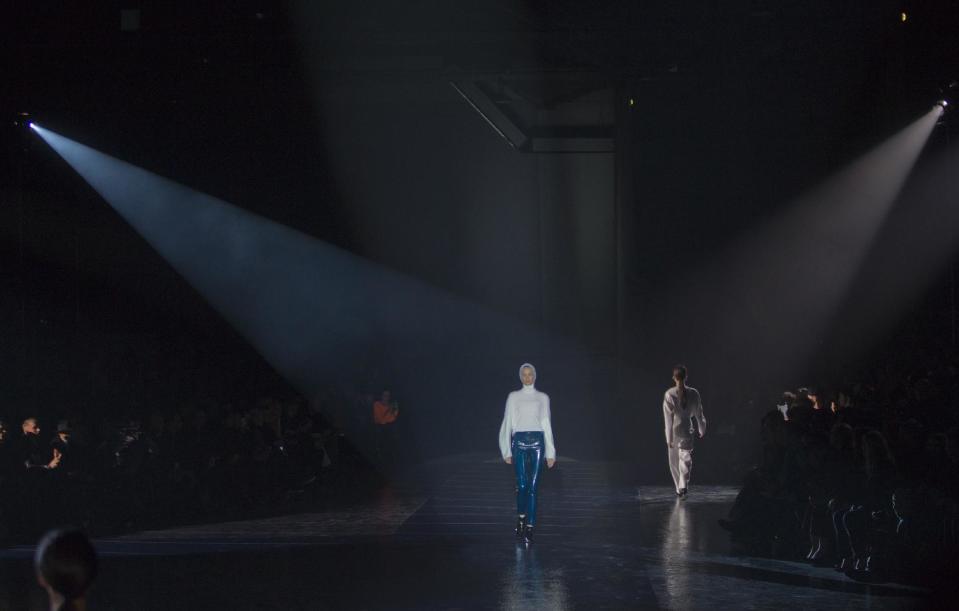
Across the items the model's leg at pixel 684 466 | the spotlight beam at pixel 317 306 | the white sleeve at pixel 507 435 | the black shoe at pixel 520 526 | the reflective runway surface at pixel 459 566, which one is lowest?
the reflective runway surface at pixel 459 566

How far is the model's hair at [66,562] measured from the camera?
270 cm

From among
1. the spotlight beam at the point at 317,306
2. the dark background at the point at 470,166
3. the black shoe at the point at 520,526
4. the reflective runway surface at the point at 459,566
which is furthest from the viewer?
the spotlight beam at the point at 317,306

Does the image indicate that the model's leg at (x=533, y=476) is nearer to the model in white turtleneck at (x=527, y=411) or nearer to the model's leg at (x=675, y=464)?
the model in white turtleneck at (x=527, y=411)

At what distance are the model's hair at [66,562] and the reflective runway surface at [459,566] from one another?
4338 mm

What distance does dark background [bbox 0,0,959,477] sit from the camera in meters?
12.3

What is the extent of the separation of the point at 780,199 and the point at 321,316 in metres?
8.33

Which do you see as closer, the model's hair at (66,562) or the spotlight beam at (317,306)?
the model's hair at (66,562)

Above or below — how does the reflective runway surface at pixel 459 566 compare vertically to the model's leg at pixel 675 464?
below

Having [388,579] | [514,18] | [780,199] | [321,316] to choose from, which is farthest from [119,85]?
[780,199]

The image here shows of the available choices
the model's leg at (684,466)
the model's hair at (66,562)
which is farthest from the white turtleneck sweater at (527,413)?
the model's hair at (66,562)

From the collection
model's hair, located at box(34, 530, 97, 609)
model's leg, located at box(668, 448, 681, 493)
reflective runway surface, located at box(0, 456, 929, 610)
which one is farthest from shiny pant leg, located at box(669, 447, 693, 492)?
model's hair, located at box(34, 530, 97, 609)

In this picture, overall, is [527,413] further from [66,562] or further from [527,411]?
[66,562]

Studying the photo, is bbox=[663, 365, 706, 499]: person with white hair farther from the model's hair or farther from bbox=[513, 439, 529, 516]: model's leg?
the model's hair

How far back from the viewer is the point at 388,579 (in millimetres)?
7758
